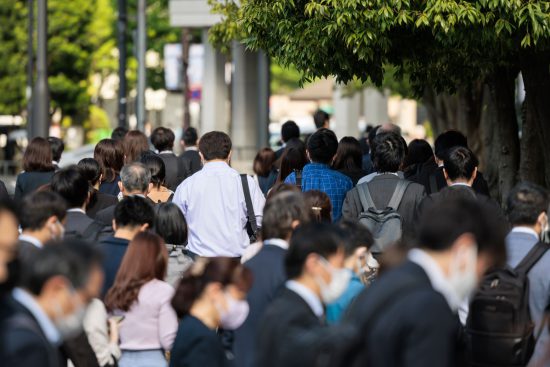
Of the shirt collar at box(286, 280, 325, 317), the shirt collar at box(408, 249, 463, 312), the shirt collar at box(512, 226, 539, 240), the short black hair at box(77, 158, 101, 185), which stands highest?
the short black hair at box(77, 158, 101, 185)

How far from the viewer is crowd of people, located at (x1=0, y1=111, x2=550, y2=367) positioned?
486 cm

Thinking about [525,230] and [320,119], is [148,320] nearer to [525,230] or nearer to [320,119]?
[525,230]

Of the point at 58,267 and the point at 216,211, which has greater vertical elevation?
the point at 58,267

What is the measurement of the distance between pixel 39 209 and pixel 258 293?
1.29 meters

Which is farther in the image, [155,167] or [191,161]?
[191,161]

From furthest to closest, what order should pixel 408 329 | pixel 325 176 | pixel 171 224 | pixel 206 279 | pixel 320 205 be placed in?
pixel 325 176, pixel 171 224, pixel 320 205, pixel 206 279, pixel 408 329

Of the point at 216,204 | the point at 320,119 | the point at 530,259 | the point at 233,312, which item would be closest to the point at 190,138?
the point at 320,119

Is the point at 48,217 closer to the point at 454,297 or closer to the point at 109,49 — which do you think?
the point at 454,297

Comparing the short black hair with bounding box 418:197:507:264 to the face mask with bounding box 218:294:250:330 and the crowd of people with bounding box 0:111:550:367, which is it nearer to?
the crowd of people with bounding box 0:111:550:367

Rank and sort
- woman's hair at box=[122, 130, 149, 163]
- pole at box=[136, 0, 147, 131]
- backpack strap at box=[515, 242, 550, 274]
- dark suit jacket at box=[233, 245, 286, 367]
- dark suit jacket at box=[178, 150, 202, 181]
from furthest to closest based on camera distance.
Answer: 1. pole at box=[136, 0, 147, 131]
2. dark suit jacket at box=[178, 150, 202, 181]
3. woman's hair at box=[122, 130, 149, 163]
4. backpack strap at box=[515, 242, 550, 274]
5. dark suit jacket at box=[233, 245, 286, 367]

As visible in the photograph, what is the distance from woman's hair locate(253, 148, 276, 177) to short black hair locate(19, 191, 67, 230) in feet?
24.7

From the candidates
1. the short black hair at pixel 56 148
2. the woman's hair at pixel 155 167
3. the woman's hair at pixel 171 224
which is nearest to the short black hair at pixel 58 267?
the woman's hair at pixel 171 224

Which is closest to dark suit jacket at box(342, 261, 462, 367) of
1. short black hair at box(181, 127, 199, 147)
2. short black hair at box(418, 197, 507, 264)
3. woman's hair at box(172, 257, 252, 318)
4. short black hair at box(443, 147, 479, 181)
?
short black hair at box(418, 197, 507, 264)

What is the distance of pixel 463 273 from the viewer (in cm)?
486
